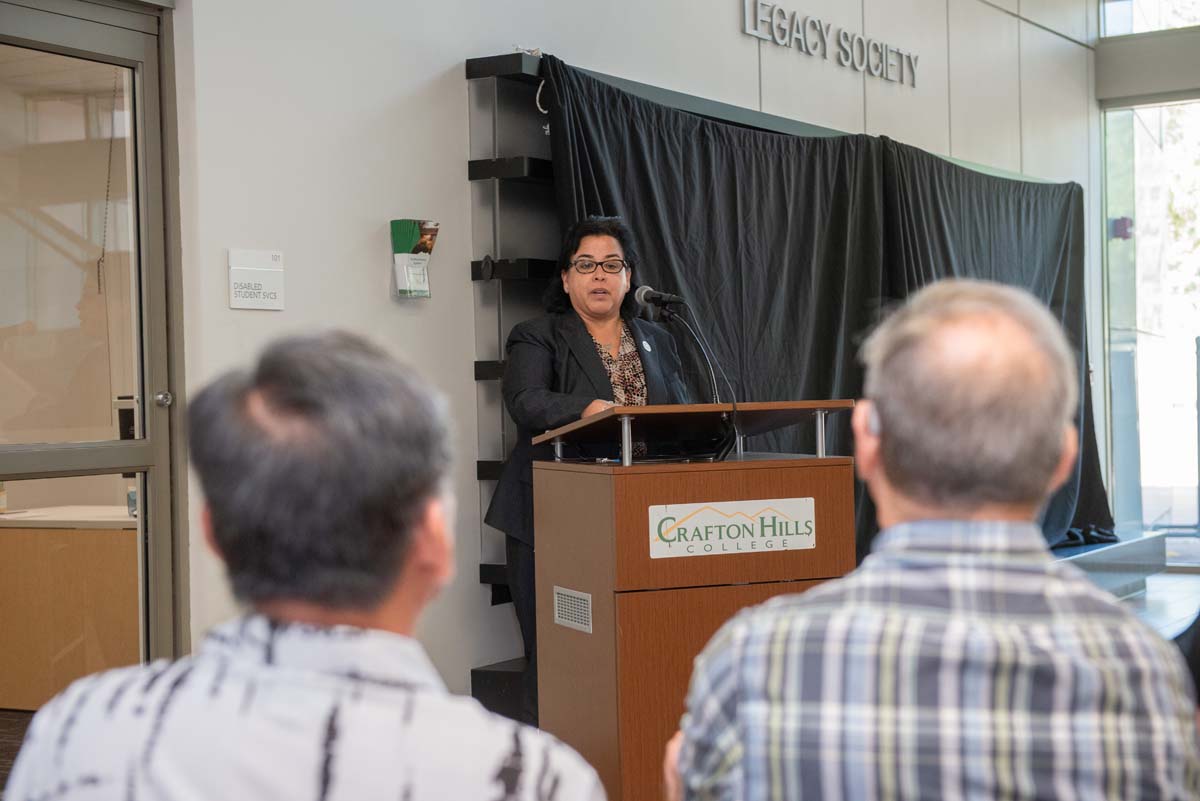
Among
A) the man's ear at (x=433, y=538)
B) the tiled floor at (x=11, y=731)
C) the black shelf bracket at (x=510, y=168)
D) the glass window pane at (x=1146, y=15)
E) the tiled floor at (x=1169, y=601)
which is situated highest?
the glass window pane at (x=1146, y=15)

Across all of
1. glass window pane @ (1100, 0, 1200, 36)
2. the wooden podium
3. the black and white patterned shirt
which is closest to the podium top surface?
the wooden podium

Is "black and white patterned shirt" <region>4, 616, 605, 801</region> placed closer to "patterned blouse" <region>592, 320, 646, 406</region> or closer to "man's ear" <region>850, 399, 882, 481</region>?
"man's ear" <region>850, 399, 882, 481</region>

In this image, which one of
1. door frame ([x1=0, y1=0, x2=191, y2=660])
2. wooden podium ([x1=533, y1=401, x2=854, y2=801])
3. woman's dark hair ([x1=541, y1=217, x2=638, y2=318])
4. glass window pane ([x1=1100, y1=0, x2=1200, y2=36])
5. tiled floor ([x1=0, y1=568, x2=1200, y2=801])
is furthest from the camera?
glass window pane ([x1=1100, y1=0, x2=1200, y2=36])

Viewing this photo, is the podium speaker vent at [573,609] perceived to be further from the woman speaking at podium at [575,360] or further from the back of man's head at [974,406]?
the back of man's head at [974,406]

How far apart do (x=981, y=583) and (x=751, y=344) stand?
4157mm

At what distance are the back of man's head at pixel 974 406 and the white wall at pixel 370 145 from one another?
8.89 feet

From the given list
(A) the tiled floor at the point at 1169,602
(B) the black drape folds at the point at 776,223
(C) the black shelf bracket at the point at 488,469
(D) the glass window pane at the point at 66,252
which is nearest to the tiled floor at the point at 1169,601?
(A) the tiled floor at the point at 1169,602

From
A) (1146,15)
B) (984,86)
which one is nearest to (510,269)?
(984,86)

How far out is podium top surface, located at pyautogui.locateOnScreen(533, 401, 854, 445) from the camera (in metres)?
2.73

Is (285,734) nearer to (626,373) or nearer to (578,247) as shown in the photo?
(626,373)

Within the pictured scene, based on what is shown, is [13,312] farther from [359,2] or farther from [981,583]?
[981,583]

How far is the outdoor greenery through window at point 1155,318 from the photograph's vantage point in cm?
866

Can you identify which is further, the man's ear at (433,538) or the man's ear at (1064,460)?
the man's ear at (1064,460)

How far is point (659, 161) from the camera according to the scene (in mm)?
4734
